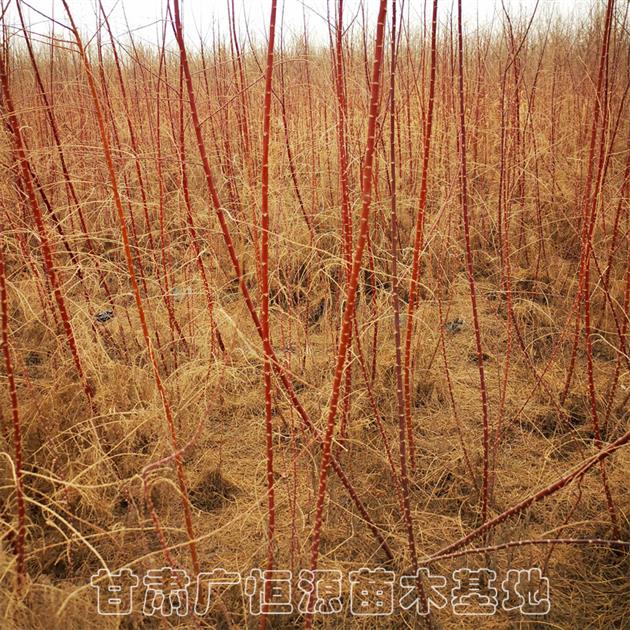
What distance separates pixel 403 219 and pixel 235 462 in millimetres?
1787

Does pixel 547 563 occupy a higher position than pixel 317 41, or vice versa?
pixel 317 41

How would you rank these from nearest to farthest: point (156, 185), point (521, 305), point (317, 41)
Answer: point (521, 305) → point (156, 185) → point (317, 41)

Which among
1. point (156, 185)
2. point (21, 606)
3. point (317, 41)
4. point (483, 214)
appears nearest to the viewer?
point (21, 606)

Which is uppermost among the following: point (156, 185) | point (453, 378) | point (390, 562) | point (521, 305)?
point (156, 185)

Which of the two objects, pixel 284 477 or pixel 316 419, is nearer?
pixel 284 477

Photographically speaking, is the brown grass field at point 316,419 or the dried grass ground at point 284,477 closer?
the brown grass field at point 316,419

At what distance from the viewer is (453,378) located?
5.69ft

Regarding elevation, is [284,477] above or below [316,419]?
above

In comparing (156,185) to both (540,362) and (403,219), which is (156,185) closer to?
(403,219)

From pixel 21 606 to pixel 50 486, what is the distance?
0.54 m

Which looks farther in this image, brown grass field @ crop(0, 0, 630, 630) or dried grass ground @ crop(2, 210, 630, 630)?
dried grass ground @ crop(2, 210, 630, 630)

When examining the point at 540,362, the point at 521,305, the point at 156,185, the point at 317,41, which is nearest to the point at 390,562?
the point at 540,362

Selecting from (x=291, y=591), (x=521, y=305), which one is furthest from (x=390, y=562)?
(x=521, y=305)

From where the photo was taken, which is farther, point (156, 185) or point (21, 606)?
point (156, 185)
